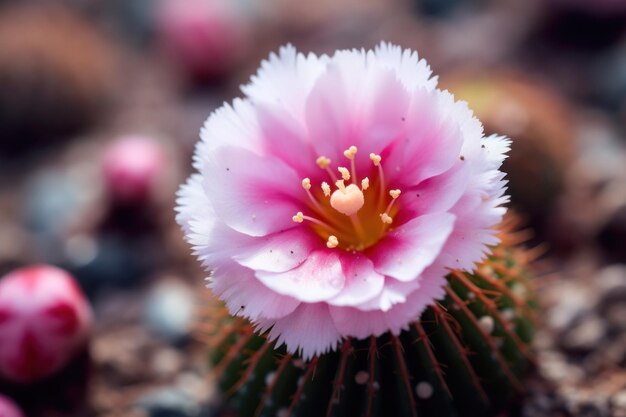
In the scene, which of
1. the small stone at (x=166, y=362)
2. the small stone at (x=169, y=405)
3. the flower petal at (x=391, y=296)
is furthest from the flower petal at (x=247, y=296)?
the small stone at (x=166, y=362)

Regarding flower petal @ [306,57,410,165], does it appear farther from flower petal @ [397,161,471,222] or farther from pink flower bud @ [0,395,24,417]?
pink flower bud @ [0,395,24,417]

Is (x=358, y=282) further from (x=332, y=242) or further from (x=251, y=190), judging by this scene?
(x=251, y=190)

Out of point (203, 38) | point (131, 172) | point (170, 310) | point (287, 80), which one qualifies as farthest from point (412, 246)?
point (203, 38)

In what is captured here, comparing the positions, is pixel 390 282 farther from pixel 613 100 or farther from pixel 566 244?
pixel 613 100

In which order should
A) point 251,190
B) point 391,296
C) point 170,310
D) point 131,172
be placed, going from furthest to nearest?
1. point 131,172
2. point 170,310
3. point 251,190
4. point 391,296

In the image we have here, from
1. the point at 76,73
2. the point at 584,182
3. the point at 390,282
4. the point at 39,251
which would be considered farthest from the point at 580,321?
the point at 76,73

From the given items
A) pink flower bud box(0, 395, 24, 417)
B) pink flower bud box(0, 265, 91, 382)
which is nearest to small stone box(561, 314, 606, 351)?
pink flower bud box(0, 265, 91, 382)
